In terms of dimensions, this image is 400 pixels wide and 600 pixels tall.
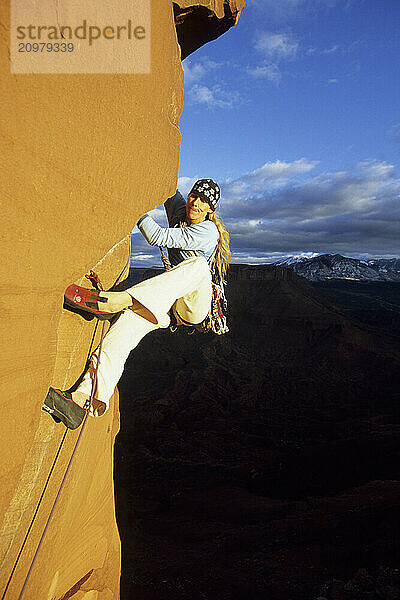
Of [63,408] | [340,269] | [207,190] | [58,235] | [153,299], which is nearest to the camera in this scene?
[58,235]

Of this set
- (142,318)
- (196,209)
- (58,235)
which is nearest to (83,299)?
(58,235)

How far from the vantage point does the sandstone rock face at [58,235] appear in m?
1.70

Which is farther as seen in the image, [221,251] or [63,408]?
[221,251]

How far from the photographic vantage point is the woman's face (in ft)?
9.85

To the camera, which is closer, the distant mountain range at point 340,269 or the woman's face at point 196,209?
the woman's face at point 196,209

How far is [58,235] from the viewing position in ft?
6.41

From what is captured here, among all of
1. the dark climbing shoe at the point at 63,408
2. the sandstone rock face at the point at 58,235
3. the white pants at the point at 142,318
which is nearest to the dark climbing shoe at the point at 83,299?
the sandstone rock face at the point at 58,235

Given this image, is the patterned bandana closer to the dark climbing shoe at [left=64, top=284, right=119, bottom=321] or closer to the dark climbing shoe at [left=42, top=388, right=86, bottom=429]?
the dark climbing shoe at [left=64, top=284, right=119, bottom=321]

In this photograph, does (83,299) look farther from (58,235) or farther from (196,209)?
(196,209)

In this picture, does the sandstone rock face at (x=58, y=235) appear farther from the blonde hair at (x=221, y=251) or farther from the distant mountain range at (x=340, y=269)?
the distant mountain range at (x=340, y=269)

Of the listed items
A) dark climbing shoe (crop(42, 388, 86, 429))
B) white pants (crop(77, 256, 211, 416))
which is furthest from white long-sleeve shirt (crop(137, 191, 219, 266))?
dark climbing shoe (crop(42, 388, 86, 429))

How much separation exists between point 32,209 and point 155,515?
811cm

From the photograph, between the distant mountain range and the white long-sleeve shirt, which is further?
the distant mountain range

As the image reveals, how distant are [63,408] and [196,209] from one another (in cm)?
179
